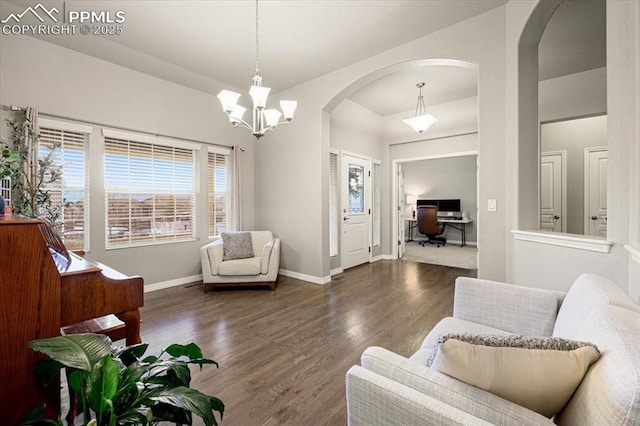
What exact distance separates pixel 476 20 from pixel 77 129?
4.50m

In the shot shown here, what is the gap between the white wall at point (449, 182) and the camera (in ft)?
27.0

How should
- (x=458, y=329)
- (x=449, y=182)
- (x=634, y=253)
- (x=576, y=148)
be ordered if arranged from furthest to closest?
(x=449, y=182)
(x=576, y=148)
(x=458, y=329)
(x=634, y=253)

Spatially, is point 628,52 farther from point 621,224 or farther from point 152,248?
point 152,248

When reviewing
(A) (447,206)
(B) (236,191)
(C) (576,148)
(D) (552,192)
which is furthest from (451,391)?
(A) (447,206)

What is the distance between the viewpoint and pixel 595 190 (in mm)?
4473

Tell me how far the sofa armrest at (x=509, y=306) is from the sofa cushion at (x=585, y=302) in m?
0.11

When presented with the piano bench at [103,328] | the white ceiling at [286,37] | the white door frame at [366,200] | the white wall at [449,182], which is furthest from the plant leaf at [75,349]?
the white wall at [449,182]

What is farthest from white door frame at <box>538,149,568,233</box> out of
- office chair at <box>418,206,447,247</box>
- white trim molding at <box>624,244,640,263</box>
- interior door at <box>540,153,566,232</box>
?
white trim molding at <box>624,244,640,263</box>

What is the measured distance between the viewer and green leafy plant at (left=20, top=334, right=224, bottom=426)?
36.2 inches

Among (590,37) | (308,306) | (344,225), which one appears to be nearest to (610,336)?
(308,306)

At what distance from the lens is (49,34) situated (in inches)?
117

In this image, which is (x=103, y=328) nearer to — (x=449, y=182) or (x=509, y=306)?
(x=509, y=306)

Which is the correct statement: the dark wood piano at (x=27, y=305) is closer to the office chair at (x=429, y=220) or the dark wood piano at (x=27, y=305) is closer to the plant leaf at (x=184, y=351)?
the plant leaf at (x=184, y=351)

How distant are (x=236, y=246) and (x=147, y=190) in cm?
142
